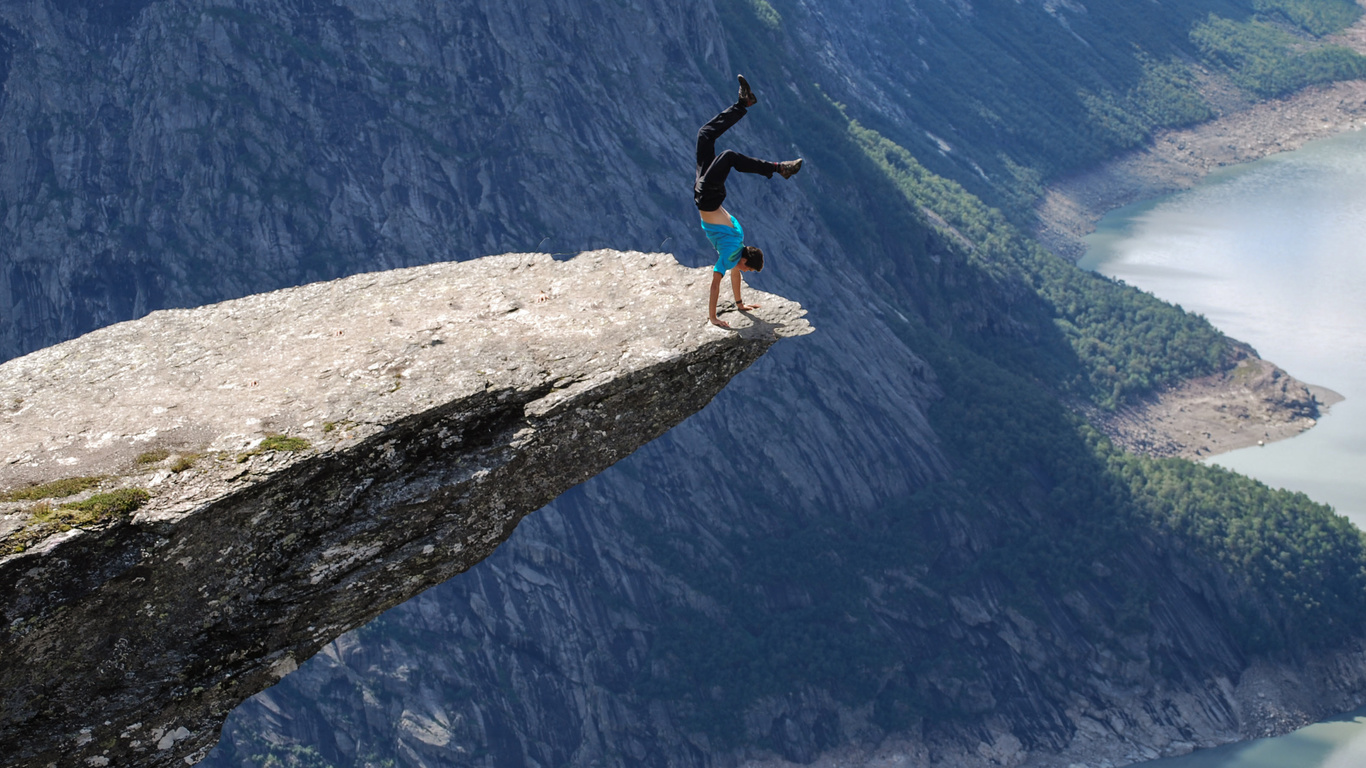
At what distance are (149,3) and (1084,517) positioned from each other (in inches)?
4967

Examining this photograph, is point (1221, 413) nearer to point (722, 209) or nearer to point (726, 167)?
point (726, 167)

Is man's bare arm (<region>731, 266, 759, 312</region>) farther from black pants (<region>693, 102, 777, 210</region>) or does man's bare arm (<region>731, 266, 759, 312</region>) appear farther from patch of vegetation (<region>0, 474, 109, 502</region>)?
patch of vegetation (<region>0, 474, 109, 502</region>)

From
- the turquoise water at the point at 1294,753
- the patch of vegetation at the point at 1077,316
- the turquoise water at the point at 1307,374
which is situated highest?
the patch of vegetation at the point at 1077,316

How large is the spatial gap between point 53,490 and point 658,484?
108m

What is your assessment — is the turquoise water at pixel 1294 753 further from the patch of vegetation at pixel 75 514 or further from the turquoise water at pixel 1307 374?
the patch of vegetation at pixel 75 514

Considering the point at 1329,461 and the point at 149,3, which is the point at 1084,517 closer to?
the point at 1329,461

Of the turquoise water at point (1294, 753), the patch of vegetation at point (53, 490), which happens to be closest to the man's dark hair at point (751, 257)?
the patch of vegetation at point (53, 490)

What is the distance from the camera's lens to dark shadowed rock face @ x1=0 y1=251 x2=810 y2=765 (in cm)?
1830

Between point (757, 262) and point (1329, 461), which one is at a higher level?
point (757, 262)

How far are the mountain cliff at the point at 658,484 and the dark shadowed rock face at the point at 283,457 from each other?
313 ft

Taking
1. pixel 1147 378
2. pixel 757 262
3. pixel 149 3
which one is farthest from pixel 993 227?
pixel 757 262

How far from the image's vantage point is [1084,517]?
134 metres

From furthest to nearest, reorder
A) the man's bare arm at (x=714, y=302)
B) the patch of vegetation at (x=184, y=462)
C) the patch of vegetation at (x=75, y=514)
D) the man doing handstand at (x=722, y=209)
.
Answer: the man doing handstand at (x=722, y=209)
the man's bare arm at (x=714, y=302)
the patch of vegetation at (x=184, y=462)
the patch of vegetation at (x=75, y=514)

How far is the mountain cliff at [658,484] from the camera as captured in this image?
115875 mm
